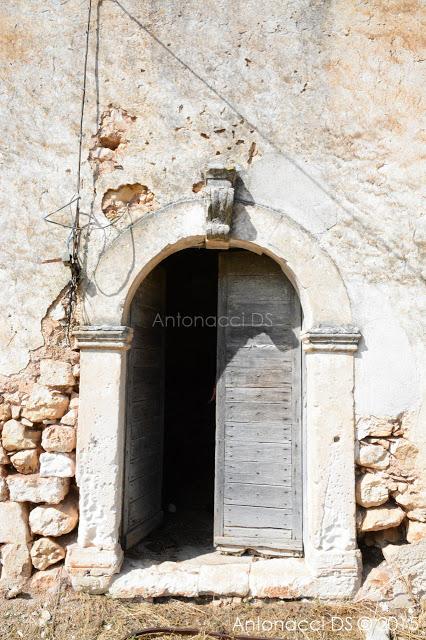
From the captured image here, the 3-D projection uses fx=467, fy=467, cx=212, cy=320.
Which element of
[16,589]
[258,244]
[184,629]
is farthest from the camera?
[258,244]

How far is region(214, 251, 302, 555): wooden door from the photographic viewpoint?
3564mm

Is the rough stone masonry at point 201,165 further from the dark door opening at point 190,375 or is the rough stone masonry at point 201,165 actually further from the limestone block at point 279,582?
the dark door opening at point 190,375

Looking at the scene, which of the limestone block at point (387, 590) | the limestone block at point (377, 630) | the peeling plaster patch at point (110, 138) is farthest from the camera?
the peeling plaster patch at point (110, 138)

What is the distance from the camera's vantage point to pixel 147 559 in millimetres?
3508

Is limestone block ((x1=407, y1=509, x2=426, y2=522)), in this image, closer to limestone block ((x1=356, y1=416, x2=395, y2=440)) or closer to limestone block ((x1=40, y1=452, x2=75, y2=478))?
limestone block ((x1=356, y1=416, x2=395, y2=440))

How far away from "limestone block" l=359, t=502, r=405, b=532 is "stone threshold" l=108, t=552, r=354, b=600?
0.37m

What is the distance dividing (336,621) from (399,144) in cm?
332

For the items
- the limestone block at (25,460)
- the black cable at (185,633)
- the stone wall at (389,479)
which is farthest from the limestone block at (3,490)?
the stone wall at (389,479)

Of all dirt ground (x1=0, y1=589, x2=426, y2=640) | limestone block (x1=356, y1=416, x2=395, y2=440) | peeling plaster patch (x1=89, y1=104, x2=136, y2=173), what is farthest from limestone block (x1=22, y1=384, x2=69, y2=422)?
limestone block (x1=356, y1=416, x2=395, y2=440)

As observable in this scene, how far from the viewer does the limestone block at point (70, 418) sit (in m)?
3.32

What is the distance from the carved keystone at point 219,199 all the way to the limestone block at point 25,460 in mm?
1987

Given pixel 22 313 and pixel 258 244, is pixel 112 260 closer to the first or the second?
pixel 22 313

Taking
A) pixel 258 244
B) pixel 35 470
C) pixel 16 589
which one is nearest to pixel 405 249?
pixel 258 244

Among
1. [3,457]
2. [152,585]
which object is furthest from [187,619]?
[3,457]
